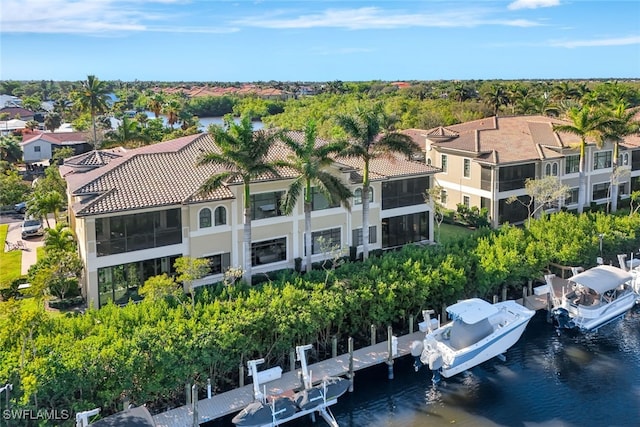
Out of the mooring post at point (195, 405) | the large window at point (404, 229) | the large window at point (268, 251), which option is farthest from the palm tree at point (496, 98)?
the mooring post at point (195, 405)

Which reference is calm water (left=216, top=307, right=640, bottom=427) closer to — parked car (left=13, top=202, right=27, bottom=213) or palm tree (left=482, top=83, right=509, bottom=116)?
parked car (left=13, top=202, right=27, bottom=213)

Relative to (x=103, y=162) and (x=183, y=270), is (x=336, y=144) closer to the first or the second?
(x=183, y=270)

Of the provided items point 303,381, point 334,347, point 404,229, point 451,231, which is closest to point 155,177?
point 334,347

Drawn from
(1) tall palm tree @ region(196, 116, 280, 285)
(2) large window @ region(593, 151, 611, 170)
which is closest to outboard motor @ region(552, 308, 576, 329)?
(1) tall palm tree @ region(196, 116, 280, 285)

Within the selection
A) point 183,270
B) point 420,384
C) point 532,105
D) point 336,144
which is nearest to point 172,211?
point 183,270

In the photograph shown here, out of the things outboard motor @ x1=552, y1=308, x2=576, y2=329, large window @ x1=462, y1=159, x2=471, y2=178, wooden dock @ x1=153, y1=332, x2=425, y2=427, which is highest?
large window @ x1=462, y1=159, x2=471, y2=178

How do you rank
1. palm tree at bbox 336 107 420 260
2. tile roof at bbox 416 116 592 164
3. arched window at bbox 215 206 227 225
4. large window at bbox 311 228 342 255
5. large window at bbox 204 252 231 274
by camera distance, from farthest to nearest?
1. tile roof at bbox 416 116 592 164
2. large window at bbox 311 228 342 255
3. palm tree at bbox 336 107 420 260
4. large window at bbox 204 252 231 274
5. arched window at bbox 215 206 227 225

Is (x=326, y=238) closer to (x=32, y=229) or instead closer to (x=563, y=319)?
(x=563, y=319)
